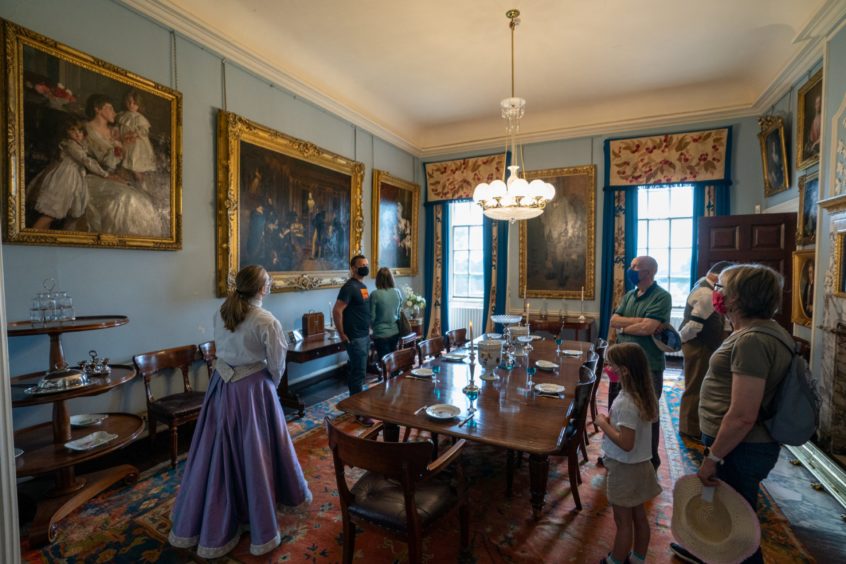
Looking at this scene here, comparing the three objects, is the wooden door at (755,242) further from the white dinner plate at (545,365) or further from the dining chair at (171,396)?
the dining chair at (171,396)

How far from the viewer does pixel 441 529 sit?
242 cm

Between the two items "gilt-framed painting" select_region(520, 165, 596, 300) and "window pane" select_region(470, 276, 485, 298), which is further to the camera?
"window pane" select_region(470, 276, 485, 298)

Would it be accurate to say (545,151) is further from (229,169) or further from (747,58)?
(229,169)

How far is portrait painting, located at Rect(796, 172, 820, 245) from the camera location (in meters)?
3.97

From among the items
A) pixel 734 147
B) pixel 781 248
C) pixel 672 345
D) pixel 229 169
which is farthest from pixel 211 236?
pixel 734 147

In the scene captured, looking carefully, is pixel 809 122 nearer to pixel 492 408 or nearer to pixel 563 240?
pixel 563 240

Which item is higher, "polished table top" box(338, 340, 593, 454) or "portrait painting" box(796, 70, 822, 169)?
"portrait painting" box(796, 70, 822, 169)

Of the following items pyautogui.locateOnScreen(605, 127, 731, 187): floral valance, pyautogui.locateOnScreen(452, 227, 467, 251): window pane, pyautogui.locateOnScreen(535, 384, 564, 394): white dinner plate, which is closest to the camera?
pyautogui.locateOnScreen(535, 384, 564, 394): white dinner plate

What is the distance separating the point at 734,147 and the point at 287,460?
681 centimetres

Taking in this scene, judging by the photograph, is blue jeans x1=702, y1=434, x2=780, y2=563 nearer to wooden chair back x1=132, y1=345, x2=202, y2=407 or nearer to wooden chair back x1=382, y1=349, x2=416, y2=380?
wooden chair back x1=382, y1=349, x2=416, y2=380

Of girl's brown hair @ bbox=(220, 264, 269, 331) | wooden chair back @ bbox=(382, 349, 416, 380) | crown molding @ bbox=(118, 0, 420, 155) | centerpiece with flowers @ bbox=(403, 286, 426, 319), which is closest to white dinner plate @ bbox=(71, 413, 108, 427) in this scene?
girl's brown hair @ bbox=(220, 264, 269, 331)

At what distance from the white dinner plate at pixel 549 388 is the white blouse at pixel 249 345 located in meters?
1.65

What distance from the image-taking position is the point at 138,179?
10.9ft

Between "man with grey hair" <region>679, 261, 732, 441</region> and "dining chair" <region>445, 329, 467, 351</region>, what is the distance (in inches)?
81.5
